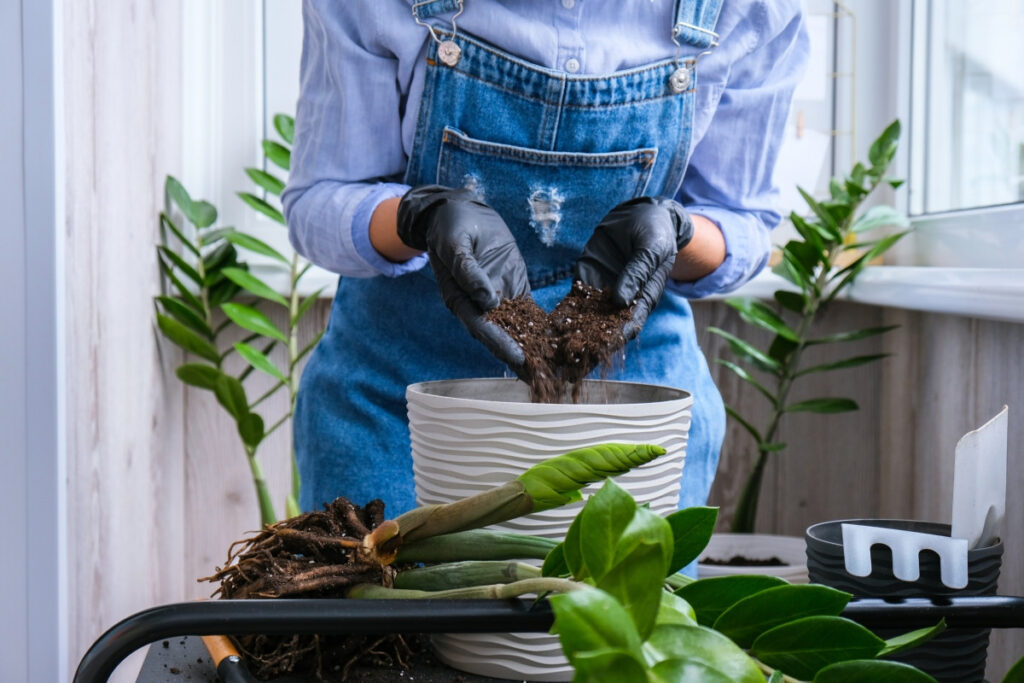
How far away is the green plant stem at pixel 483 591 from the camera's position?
0.38m

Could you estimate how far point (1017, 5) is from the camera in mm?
1299

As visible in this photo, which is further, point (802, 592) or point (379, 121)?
point (379, 121)

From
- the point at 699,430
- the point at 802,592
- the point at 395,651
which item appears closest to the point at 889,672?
the point at 802,592

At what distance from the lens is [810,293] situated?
1.73 metres

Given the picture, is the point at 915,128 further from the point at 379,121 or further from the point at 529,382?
the point at 529,382

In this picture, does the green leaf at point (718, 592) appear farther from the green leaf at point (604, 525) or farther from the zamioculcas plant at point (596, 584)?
the green leaf at point (604, 525)

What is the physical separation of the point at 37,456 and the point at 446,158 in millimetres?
586

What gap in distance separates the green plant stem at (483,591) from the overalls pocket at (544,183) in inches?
23.8

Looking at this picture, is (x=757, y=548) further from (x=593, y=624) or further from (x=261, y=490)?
(x=593, y=624)

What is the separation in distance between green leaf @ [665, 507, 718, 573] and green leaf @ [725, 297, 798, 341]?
1.26 m

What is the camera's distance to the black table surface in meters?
0.55

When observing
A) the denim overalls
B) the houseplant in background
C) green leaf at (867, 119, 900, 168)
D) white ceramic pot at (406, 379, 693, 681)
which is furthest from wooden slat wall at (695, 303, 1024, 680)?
white ceramic pot at (406, 379, 693, 681)

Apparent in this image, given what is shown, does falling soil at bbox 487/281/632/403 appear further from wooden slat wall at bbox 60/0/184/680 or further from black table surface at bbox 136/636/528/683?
wooden slat wall at bbox 60/0/184/680

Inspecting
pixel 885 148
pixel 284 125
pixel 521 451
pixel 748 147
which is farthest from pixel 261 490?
pixel 521 451
